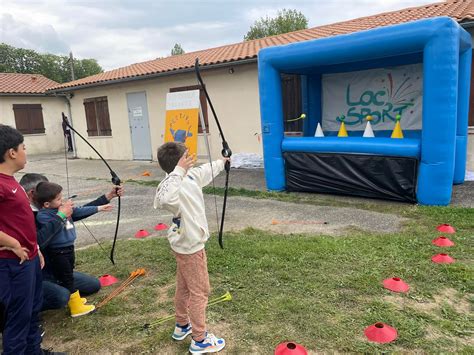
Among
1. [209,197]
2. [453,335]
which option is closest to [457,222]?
[453,335]

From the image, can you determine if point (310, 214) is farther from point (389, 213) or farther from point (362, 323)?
point (362, 323)

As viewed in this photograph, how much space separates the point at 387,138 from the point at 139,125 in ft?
29.2

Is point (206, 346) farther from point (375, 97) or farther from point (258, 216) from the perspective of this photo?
point (375, 97)

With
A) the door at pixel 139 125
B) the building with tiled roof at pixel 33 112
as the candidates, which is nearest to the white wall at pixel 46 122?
the building with tiled roof at pixel 33 112

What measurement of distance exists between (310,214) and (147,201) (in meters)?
3.23

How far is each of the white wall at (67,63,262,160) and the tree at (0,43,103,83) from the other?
42.6 metres

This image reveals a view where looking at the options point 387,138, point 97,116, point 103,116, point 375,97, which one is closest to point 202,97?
point 375,97

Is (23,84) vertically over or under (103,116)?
over

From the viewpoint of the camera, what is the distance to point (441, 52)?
510cm

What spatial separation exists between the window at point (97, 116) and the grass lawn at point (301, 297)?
34.2 ft

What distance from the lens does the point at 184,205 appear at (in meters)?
2.31

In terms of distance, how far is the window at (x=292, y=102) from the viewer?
30.8 feet

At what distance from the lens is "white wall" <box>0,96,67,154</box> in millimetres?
17617

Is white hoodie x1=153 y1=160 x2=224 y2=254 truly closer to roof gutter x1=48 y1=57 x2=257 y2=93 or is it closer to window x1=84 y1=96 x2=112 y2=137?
roof gutter x1=48 y1=57 x2=257 y2=93
